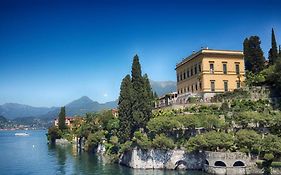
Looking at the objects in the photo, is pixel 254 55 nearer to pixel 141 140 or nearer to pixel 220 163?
pixel 220 163

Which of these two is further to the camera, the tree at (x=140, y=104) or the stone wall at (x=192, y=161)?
the tree at (x=140, y=104)

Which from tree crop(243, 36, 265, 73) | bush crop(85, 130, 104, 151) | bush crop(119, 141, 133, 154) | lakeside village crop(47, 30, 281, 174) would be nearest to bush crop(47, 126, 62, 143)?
bush crop(85, 130, 104, 151)

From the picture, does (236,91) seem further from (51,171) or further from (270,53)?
(51,171)

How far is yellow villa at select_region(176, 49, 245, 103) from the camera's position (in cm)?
5662

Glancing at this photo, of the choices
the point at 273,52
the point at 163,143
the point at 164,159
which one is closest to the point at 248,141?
the point at 163,143

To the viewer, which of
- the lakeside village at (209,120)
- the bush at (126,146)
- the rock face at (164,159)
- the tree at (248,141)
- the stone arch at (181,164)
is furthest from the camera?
the bush at (126,146)

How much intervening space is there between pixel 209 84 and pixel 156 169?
16948 mm

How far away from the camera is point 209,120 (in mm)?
46375

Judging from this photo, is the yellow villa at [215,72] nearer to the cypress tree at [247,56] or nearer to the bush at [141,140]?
the cypress tree at [247,56]

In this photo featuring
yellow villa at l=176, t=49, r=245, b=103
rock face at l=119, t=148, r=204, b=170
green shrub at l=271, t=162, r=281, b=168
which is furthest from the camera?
yellow villa at l=176, t=49, r=245, b=103

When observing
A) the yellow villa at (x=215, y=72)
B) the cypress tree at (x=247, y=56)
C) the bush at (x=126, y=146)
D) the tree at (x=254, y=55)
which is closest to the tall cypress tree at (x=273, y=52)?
the tree at (x=254, y=55)

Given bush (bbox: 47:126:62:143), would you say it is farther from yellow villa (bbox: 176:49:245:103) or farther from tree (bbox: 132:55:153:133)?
tree (bbox: 132:55:153:133)

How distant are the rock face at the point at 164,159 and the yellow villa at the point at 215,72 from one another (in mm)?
12174

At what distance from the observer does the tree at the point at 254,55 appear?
5995cm
